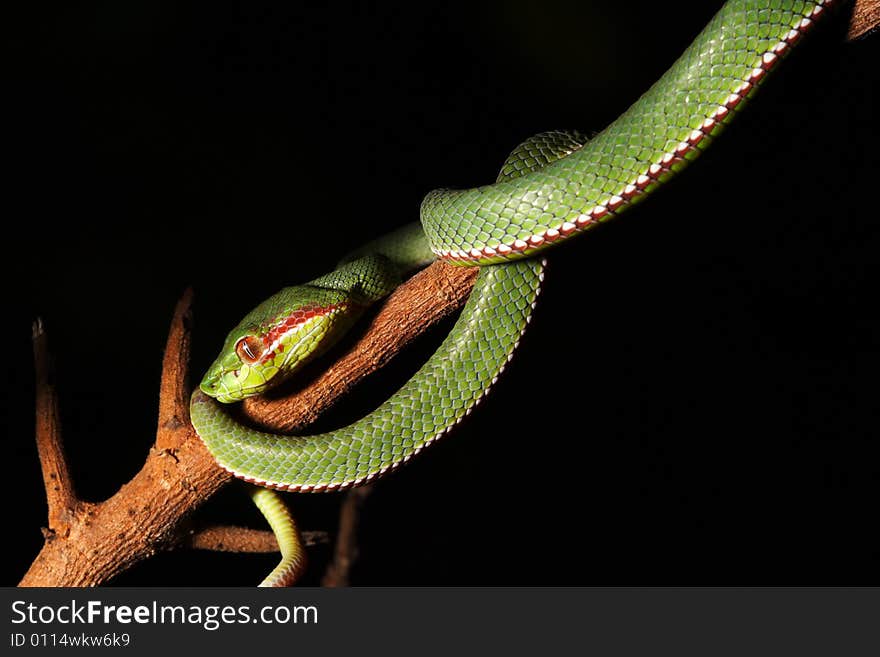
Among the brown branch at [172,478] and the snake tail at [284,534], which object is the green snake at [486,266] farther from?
the snake tail at [284,534]

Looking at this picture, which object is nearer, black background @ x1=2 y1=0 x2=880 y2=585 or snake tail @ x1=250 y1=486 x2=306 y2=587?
snake tail @ x1=250 y1=486 x2=306 y2=587

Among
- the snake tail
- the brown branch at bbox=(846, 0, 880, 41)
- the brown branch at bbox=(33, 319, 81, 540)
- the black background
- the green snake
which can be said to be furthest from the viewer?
the black background

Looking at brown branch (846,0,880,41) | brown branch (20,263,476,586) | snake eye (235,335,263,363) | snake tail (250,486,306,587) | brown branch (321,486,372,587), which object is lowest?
brown branch (321,486,372,587)

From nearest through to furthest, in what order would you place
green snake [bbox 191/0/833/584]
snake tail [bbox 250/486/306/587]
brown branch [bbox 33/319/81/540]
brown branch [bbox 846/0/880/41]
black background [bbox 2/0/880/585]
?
1. brown branch [bbox 846/0/880/41]
2. green snake [bbox 191/0/833/584]
3. brown branch [bbox 33/319/81/540]
4. snake tail [bbox 250/486/306/587]
5. black background [bbox 2/0/880/585]

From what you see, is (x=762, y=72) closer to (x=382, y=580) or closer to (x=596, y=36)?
(x=596, y=36)

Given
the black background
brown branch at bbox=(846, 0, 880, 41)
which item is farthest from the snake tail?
brown branch at bbox=(846, 0, 880, 41)

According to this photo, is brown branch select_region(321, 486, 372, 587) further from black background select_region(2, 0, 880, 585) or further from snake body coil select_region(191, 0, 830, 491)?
snake body coil select_region(191, 0, 830, 491)

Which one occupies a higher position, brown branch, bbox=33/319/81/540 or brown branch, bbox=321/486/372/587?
brown branch, bbox=33/319/81/540

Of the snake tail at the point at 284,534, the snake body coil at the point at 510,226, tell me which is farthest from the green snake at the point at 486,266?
the snake tail at the point at 284,534

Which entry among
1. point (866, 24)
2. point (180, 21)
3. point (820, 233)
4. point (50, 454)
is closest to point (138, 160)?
point (180, 21)
